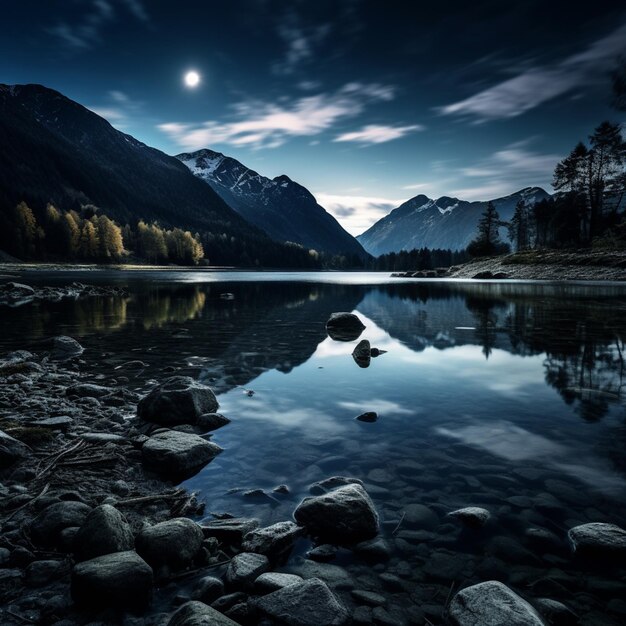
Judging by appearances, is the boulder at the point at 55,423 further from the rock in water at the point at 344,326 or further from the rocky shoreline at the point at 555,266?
the rocky shoreline at the point at 555,266

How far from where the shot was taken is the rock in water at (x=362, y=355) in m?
16.5

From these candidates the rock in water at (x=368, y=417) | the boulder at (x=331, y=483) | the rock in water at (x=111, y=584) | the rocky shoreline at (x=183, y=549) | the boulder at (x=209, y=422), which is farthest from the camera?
the rock in water at (x=368, y=417)

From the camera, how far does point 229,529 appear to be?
545 centimetres

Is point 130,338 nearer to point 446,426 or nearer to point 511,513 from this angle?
point 446,426

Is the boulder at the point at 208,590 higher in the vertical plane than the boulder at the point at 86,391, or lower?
lower

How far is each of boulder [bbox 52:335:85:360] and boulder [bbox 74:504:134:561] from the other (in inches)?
537

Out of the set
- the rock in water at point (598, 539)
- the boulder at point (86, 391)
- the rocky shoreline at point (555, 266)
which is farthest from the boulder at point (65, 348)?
the rocky shoreline at point (555, 266)

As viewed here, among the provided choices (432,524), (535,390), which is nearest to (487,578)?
(432,524)

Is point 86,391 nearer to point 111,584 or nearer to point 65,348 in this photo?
point 65,348

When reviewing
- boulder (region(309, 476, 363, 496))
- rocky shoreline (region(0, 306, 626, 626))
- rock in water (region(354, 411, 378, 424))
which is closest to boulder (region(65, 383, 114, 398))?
rocky shoreline (region(0, 306, 626, 626))

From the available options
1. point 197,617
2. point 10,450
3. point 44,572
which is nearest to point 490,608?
point 197,617

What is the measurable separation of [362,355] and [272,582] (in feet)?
43.8

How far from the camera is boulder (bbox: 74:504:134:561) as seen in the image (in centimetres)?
478

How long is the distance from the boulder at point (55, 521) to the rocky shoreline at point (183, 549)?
0.05ft
